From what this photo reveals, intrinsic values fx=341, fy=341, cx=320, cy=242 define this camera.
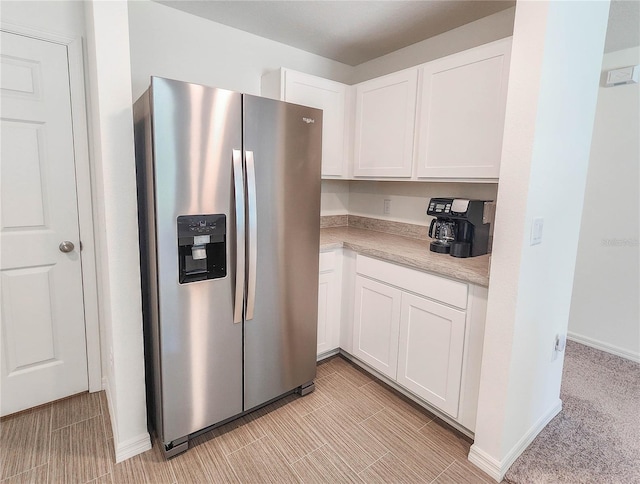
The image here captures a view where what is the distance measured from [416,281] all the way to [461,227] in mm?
418

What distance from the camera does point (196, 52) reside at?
2283 millimetres

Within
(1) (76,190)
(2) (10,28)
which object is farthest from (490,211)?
(2) (10,28)

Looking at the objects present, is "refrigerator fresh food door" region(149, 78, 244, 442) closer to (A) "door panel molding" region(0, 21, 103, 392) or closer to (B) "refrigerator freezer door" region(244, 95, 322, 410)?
(B) "refrigerator freezer door" region(244, 95, 322, 410)

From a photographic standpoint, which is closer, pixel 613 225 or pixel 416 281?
pixel 416 281

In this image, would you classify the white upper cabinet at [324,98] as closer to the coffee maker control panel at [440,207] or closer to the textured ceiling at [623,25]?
the coffee maker control panel at [440,207]

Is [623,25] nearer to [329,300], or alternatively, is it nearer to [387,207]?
[387,207]

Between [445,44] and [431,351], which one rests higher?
[445,44]

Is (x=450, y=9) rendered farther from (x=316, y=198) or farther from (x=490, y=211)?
(x=316, y=198)

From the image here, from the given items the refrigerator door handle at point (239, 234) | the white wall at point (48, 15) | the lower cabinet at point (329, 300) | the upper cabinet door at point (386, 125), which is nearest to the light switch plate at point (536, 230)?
the upper cabinet door at point (386, 125)

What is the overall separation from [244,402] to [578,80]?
2.35 m

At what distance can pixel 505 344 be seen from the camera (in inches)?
61.4

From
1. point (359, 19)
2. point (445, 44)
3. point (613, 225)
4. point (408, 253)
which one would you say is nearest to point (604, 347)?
point (613, 225)

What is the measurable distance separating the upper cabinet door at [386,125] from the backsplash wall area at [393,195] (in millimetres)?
338

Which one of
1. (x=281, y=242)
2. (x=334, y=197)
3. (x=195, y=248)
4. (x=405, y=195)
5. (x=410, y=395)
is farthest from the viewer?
(x=334, y=197)
